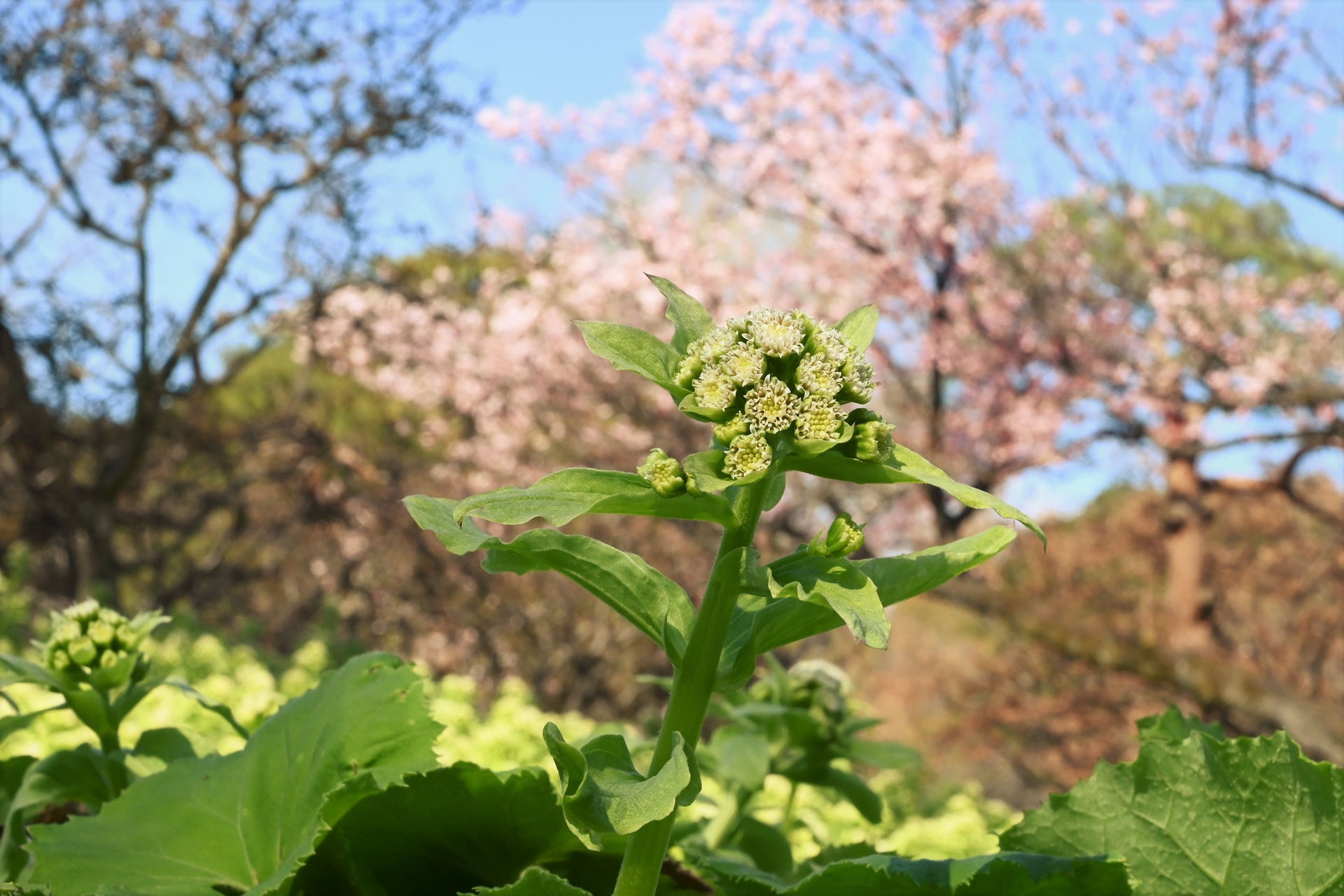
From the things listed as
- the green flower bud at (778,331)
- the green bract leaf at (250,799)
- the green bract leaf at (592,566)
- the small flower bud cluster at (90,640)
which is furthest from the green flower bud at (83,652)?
the green flower bud at (778,331)

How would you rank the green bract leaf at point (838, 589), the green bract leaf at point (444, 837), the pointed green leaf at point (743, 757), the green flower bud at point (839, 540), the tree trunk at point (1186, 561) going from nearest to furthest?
the green bract leaf at point (838, 589), the green flower bud at point (839, 540), the green bract leaf at point (444, 837), the pointed green leaf at point (743, 757), the tree trunk at point (1186, 561)

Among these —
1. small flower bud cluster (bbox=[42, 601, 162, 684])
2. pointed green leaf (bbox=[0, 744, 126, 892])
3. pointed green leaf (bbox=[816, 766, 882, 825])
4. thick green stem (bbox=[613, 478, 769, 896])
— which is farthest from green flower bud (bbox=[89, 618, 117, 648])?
pointed green leaf (bbox=[816, 766, 882, 825])

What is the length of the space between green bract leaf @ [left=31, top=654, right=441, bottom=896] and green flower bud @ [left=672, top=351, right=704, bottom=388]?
38 cm

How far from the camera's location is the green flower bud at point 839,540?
2.59 feet

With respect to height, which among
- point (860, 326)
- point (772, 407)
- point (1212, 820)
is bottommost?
point (1212, 820)

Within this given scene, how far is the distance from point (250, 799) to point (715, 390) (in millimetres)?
564

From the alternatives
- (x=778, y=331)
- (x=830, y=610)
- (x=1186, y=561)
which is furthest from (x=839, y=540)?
(x=1186, y=561)

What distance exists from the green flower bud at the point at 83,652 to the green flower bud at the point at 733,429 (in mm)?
866

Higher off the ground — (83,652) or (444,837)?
(83,652)

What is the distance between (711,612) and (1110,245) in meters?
13.7

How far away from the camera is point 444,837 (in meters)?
0.95

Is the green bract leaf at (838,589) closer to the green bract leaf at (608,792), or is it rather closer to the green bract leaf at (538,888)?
the green bract leaf at (608,792)

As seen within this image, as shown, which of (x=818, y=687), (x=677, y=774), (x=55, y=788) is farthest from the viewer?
(x=818, y=687)

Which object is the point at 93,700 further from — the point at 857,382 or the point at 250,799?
the point at 857,382
